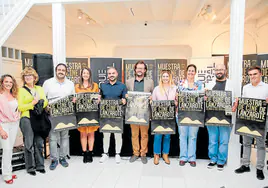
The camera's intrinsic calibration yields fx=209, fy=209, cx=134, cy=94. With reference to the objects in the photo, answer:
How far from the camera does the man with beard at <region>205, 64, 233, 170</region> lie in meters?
2.98

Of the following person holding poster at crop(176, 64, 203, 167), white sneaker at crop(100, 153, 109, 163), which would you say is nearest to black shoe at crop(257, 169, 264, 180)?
person holding poster at crop(176, 64, 203, 167)

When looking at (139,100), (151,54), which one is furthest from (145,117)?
(151,54)

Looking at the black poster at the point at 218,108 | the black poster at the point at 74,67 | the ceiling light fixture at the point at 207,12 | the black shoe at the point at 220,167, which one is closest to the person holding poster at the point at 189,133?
the black poster at the point at 218,108

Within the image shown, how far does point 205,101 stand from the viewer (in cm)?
293

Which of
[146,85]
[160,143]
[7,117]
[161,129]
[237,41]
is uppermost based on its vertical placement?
[237,41]

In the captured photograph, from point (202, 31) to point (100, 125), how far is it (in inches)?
217

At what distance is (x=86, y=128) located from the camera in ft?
10.7

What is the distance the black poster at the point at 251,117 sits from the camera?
103 inches

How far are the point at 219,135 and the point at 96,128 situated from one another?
187 centimetres

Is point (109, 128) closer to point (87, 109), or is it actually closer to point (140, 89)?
point (87, 109)

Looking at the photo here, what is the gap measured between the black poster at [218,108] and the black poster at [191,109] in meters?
0.09

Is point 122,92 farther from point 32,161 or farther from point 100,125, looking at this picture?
point 32,161

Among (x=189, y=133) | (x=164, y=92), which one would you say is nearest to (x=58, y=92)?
(x=164, y=92)

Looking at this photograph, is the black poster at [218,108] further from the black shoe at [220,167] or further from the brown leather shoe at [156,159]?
the brown leather shoe at [156,159]
